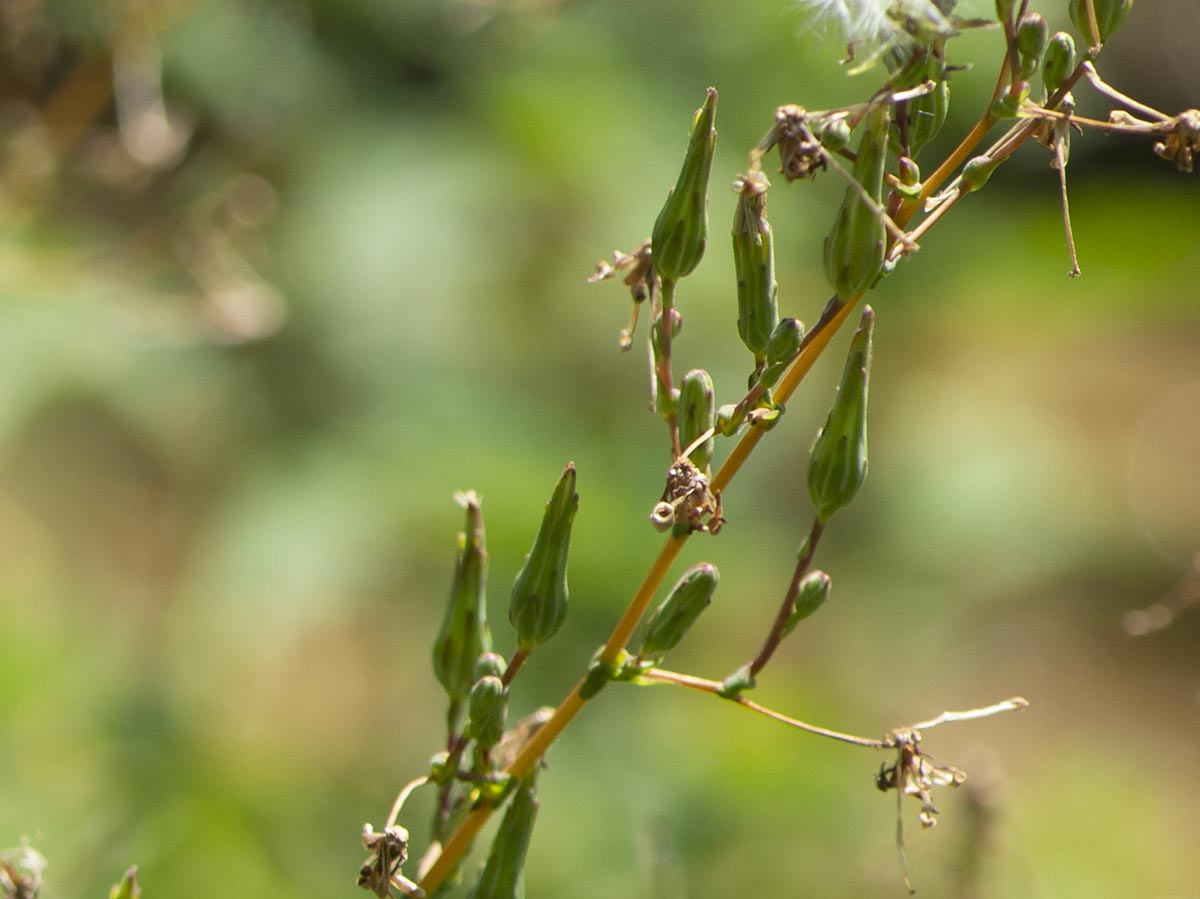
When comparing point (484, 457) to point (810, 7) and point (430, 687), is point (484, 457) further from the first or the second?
point (810, 7)

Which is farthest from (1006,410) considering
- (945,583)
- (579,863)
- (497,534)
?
(579,863)

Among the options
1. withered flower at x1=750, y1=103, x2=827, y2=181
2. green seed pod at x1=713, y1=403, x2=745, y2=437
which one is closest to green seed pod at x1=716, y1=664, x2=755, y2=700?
green seed pod at x1=713, y1=403, x2=745, y2=437

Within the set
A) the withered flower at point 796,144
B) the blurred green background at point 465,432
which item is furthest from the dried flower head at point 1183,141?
the blurred green background at point 465,432

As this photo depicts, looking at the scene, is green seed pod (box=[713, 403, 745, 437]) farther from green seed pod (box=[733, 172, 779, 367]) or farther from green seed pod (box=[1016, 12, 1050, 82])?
green seed pod (box=[1016, 12, 1050, 82])

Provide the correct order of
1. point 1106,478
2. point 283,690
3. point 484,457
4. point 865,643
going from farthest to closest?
point 1106,478 < point 283,690 < point 865,643 < point 484,457

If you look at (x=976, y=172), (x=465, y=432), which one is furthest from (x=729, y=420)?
(x=465, y=432)

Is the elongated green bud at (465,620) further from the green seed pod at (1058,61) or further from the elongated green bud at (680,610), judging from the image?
the green seed pod at (1058,61)

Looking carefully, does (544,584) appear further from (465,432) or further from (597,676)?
(465,432)

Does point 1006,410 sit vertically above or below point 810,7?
above
